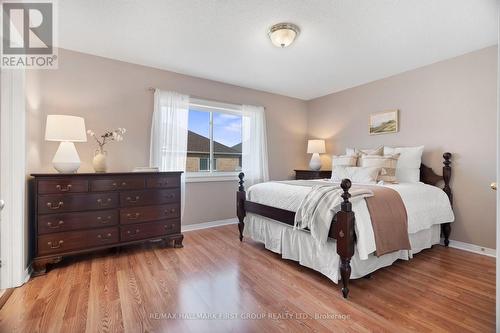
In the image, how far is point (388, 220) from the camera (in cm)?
203

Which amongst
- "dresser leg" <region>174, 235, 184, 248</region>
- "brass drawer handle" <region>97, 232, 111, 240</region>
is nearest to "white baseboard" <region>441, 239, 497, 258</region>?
"dresser leg" <region>174, 235, 184, 248</region>

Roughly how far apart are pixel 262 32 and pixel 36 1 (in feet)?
6.39

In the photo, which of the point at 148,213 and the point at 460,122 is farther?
the point at 460,122

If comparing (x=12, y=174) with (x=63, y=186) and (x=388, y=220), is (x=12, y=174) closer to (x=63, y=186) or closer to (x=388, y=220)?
(x=63, y=186)

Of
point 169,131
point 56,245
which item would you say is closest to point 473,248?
point 169,131

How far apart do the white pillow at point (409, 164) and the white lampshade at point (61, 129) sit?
12.6 ft

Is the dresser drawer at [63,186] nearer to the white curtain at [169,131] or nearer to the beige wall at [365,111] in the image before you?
the beige wall at [365,111]

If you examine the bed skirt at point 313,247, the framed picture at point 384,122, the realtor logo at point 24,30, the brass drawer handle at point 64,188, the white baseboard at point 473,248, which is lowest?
the white baseboard at point 473,248

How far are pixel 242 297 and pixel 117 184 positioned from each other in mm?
1757

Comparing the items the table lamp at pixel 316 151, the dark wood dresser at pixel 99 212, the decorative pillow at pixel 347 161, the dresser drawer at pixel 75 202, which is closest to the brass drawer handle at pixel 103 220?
Result: the dark wood dresser at pixel 99 212

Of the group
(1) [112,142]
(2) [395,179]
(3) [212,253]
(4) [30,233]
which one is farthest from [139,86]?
(2) [395,179]

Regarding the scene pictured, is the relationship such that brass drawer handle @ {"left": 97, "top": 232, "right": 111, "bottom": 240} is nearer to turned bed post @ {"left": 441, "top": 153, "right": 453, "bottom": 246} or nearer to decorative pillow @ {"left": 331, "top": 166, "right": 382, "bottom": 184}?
decorative pillow @ {"left": 331, "top": 166, "right": 382, "bottom": 184}

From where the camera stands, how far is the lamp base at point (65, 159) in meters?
2.35

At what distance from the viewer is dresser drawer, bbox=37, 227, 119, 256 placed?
85.7 inches
